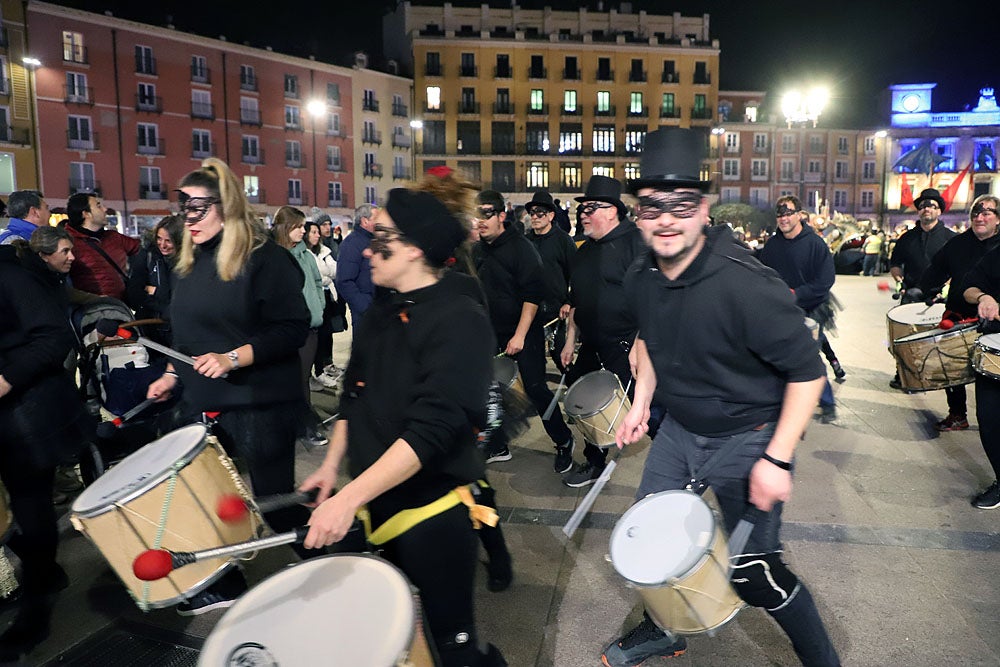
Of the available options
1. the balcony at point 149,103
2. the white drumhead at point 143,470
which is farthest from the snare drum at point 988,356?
the balcony at point 149,103

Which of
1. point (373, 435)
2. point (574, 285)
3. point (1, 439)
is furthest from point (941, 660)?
point (1, 439)

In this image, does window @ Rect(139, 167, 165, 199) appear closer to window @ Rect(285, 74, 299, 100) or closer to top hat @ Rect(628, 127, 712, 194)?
window @ Rect(285, 74, 299, 100)

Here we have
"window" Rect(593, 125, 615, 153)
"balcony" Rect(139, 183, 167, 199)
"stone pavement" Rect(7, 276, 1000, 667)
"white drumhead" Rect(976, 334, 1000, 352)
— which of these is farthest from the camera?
"window" Rect(593, 125, 615, 153)

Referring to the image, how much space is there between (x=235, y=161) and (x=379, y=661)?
159ft

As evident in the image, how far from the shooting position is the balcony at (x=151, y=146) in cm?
4194

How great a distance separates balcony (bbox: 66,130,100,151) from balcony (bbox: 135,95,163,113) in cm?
309

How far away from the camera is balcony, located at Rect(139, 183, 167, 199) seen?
41.9 metres

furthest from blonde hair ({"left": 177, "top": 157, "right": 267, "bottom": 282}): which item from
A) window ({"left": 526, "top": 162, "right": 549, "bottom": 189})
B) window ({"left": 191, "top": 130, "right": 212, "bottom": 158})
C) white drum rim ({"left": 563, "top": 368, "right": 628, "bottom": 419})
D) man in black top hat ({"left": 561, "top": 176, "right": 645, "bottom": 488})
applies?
window ({"left": 526, "top": 162, "right": 549, "bottom": 189})

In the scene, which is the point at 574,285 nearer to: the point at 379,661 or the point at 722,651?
the point at 722,651

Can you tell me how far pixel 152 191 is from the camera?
4234 cm

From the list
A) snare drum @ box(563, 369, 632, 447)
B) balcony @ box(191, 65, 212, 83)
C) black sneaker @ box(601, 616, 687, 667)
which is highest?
balcony @ box(191, 65, 212, 83)

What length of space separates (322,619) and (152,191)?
45713 millimetres

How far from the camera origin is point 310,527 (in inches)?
80.8

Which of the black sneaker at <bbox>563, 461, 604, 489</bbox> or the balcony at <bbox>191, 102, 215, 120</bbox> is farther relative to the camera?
the balcony at <bbox>191, 102, 215, 120</bbox>
